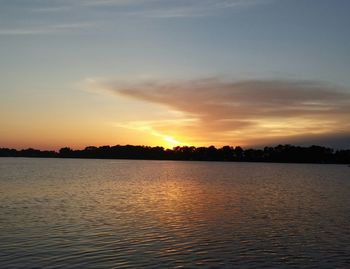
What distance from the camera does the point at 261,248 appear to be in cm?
2189

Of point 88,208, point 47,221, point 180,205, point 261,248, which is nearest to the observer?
point 261,248

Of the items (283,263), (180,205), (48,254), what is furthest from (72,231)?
(180,205)

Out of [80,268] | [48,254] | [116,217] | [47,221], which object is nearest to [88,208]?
[116,217]

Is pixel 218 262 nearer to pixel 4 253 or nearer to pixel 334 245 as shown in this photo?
pixel 334 245

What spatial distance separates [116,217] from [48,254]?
12.5 metres

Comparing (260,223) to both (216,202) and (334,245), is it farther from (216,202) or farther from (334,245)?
(216,202)

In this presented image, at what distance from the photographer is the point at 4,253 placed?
1930 centimetres

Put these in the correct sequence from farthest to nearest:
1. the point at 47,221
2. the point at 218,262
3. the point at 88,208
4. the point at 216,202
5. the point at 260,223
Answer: the point at 216,202, the point at 88,208, the point at 260,223, the point at 47,221, the point at 218,262

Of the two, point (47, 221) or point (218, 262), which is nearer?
point (218, 262)

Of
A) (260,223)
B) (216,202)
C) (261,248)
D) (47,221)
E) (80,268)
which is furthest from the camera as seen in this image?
(216,202)

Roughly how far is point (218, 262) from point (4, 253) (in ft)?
31.5

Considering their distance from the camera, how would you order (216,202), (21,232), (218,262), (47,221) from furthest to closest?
(216,202), (47,221), (21,232), (218,262)

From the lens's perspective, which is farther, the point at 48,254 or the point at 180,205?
the point at 180,205

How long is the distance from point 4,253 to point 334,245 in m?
16.6
